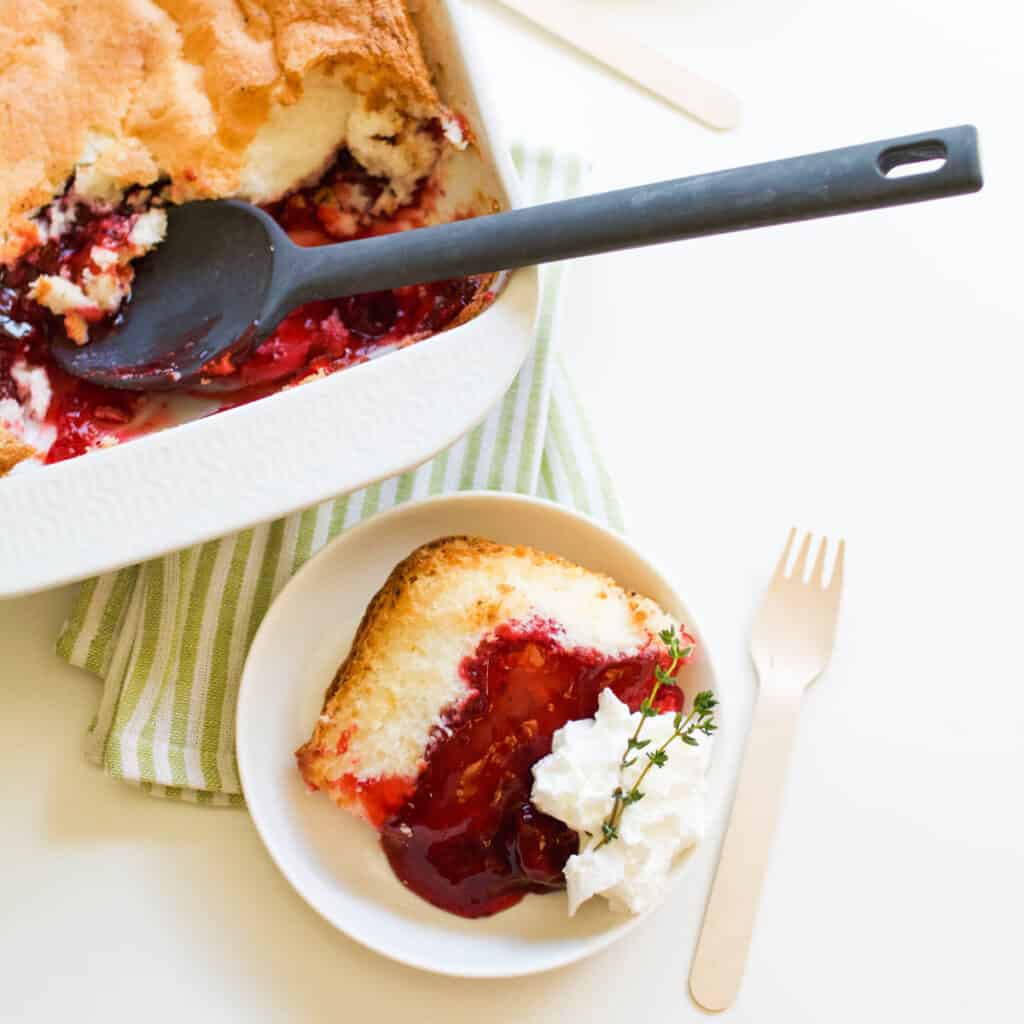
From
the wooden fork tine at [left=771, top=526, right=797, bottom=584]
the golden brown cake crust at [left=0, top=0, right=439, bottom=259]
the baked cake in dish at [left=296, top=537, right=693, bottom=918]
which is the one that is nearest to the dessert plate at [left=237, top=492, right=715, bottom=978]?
the baked cake in dish at [left=296, top=537, right=693, bottom=918]

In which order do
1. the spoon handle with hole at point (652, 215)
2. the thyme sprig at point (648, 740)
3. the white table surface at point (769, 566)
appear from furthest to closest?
the white table surface at point (769, 566) → the thyme sprig at point (648, 740) → the spoon handle with hole at point (652, 215)

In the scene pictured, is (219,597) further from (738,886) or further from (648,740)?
(738,886)

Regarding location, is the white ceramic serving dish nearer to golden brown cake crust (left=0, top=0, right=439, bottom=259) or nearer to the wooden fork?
golden brown cake crust (left=0, top=0, right=439, bottom=259)

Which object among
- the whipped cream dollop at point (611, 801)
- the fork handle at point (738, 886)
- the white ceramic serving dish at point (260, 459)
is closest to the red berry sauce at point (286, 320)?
the white ceramic serving dish at point (260, 459)

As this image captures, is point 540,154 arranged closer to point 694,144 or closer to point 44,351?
point 694,144

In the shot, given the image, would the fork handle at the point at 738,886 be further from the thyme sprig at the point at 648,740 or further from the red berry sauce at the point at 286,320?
the red berry sauce at the point at 286,320

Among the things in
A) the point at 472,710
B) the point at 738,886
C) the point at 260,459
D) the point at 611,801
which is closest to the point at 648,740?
the point at 611,801
